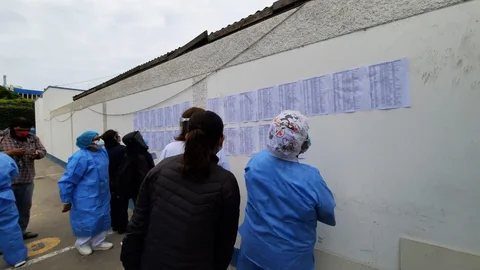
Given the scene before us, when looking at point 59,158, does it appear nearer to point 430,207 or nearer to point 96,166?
point 96,166

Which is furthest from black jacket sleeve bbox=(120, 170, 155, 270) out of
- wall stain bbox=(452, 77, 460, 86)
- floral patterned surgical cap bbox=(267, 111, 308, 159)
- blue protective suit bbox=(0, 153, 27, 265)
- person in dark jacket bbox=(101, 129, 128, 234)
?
person in dark jacket bbox=(101, 129, 128, 234)

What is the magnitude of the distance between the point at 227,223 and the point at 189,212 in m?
0.22

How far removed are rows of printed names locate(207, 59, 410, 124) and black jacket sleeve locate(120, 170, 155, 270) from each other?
153 centimetres

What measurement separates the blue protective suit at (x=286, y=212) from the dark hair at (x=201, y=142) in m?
0.47

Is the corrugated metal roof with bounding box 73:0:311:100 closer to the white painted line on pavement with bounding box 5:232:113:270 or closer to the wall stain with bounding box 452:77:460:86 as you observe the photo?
the wall stain with bounding box 452:77:460:86

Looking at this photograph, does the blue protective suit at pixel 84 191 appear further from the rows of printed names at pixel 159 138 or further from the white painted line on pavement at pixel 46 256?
the rows of printed names at pixel 159 138

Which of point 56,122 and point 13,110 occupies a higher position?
point 13,110

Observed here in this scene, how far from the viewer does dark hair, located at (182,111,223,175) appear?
1.36 metres

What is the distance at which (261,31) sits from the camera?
2793 mm

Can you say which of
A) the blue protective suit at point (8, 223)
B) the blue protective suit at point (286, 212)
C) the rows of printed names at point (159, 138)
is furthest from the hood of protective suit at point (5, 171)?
the blue protective suit at point (286, 212)

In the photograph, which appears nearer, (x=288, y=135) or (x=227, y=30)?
(x=288, y=135)

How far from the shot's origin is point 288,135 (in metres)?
1.67

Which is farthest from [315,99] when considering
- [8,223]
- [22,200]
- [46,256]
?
[22,200]

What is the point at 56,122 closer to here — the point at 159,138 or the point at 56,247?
the point at 56,247
